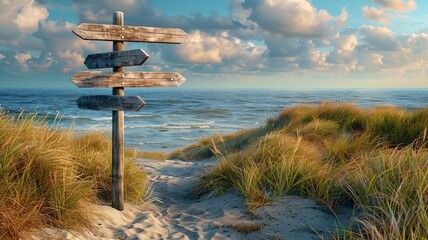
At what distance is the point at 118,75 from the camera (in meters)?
5.98

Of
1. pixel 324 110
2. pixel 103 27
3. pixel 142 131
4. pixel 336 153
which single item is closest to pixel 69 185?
pixel 103 27

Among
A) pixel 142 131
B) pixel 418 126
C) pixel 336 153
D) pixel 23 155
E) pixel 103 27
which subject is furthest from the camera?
pixel 142 131

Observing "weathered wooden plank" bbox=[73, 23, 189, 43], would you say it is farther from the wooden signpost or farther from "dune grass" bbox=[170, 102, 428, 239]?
"dune grass" bbox=[170, 102, 428, 239]

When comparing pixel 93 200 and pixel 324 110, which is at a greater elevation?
pixel 324 110

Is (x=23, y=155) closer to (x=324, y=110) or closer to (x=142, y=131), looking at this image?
(x=324, y=110)

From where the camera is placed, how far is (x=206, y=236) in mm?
5398

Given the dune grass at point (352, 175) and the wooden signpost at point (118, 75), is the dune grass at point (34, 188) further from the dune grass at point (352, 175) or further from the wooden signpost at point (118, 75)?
the dune grass at point (352, 175)

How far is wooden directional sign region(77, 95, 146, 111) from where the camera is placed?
19.3 ft

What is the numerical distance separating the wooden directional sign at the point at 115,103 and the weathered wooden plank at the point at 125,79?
0.68ft

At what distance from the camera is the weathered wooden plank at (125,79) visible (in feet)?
19.2

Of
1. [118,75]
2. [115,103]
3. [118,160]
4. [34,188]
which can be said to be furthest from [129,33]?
[34,188]

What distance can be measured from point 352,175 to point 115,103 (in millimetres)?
3690

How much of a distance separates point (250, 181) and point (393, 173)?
2016 millimetres

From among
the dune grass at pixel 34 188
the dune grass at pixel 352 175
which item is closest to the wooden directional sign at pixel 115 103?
the dune grass at pixel 34 188
